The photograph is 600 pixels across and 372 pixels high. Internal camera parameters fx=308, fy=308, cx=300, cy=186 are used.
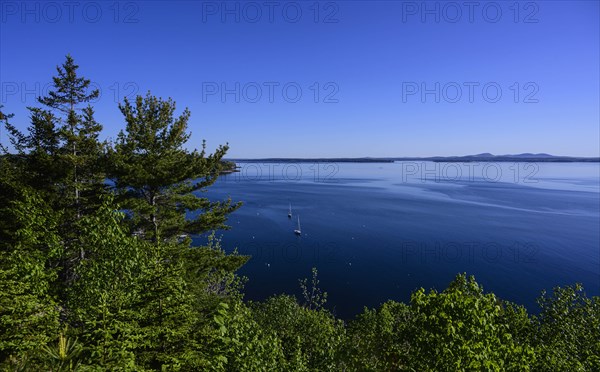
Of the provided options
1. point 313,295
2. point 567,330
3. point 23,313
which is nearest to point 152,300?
point 23,313

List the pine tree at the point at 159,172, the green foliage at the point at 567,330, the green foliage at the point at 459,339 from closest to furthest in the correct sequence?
the green foliage at the point at 459,339
the green foliage at the point at 567,330
the pine tree at the point at 159,172

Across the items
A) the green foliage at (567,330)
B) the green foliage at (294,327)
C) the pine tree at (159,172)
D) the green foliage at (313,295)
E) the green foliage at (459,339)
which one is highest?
the pine tree at (159,172)

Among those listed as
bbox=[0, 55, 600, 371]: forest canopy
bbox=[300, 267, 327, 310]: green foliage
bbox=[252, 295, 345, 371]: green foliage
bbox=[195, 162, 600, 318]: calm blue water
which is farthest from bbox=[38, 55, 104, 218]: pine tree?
bbox=[195, 162, 600, 318]: calm blue water

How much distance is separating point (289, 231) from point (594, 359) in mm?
85928

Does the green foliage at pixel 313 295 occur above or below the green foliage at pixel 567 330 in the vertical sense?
below

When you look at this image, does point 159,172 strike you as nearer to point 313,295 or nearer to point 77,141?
point 77,141

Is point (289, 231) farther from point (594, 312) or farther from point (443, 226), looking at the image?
point (594, 312)

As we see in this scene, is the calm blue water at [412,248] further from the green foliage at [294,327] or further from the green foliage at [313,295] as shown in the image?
the green foliage at [294,327]

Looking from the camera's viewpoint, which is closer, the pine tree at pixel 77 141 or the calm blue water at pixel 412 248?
the pine tree at pixel 77 141

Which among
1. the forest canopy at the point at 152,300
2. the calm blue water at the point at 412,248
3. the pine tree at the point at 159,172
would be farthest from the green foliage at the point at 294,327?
the calm blue water at the point at 412,248

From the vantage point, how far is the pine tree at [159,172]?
20406 mm

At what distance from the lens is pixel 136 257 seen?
10328 millimetres

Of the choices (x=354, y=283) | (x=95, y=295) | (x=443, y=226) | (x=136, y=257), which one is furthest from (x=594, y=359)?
(x=443, y=226)

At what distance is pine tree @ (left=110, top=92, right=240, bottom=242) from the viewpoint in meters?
20.4
